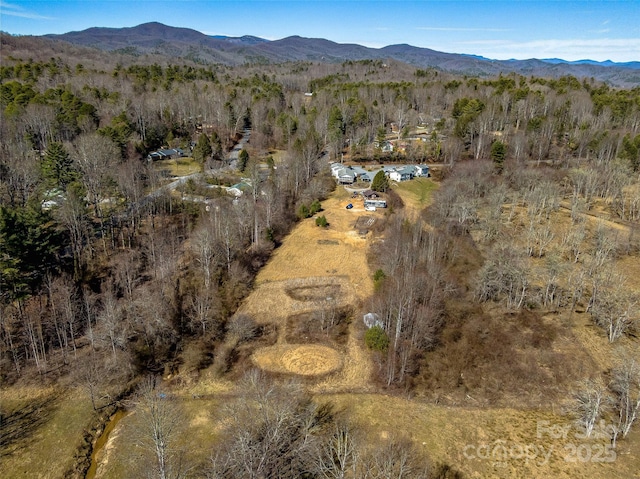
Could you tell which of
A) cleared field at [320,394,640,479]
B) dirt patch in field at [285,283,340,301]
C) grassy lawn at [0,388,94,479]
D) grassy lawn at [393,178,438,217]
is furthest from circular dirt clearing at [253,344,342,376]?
grassy lawn at [393,178,438,217]

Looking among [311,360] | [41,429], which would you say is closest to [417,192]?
[311,360]

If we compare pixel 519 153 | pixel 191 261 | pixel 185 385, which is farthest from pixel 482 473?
pixel 519 153

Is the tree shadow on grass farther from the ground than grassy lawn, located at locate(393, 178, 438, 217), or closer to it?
closer to it

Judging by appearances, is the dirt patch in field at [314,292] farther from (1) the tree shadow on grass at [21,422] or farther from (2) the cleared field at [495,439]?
(1) the tree shadow on grass at [21,422]

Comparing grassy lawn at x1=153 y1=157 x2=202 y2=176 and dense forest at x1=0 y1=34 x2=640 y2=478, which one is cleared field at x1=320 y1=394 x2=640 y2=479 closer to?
dense forest at x1=0 y1=34 x2=640 y2=478

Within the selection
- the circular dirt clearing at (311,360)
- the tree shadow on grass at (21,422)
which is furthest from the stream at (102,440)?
the circular dirt clearing at (311,360)
